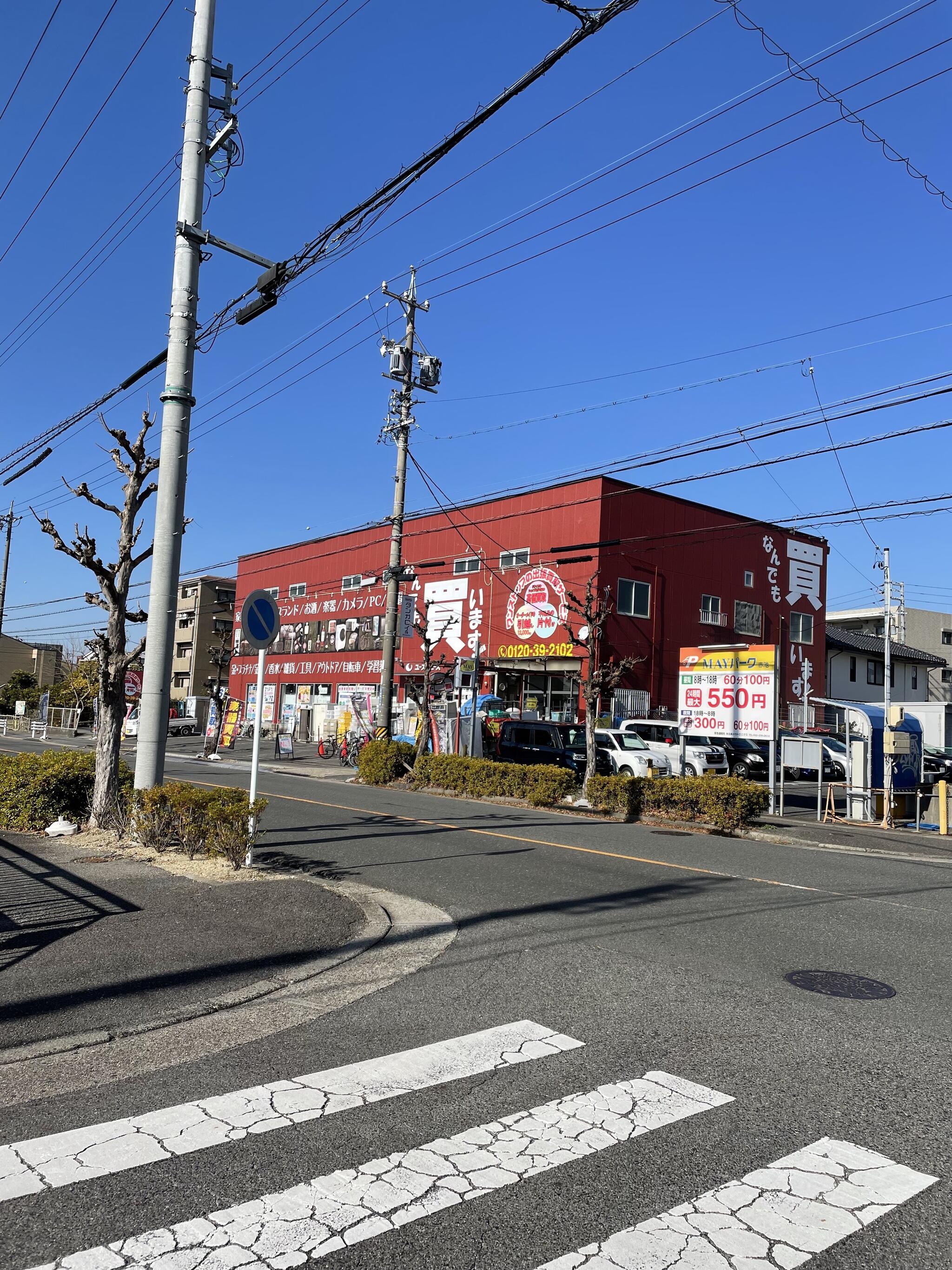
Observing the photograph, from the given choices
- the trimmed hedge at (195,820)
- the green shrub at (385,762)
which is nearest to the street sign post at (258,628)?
the trimmed hedge at (195,820)

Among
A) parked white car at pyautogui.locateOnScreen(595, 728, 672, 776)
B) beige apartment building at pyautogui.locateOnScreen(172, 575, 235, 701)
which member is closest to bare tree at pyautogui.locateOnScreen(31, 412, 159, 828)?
parked white car at pyautogui.locateOnScreen(595, 728, 672, 776)

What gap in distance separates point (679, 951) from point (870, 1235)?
3758mm

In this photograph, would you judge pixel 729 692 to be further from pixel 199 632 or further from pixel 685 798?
pixel 199 632

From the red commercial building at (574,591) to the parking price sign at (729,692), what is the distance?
34.7 ft

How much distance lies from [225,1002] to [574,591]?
101ft

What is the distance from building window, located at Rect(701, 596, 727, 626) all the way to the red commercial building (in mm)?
61

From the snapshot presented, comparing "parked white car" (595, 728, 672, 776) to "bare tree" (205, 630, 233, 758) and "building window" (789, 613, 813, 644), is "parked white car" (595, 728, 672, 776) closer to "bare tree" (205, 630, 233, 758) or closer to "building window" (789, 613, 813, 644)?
"bare tree" (205, 630, 233, 758)

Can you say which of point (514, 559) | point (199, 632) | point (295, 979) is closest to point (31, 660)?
point (199, 632)

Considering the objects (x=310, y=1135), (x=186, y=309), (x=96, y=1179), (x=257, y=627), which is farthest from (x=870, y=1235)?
(x=186, y=309)

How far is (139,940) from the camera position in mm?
6617

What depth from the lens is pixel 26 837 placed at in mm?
11297

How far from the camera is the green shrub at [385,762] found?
2367cm

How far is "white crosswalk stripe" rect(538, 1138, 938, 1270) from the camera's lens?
2.94 m

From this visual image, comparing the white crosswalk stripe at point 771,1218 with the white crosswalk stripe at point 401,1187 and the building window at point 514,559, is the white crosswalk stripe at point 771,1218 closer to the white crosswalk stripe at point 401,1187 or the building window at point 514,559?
the white crosswalk stripe at point 401,1187
